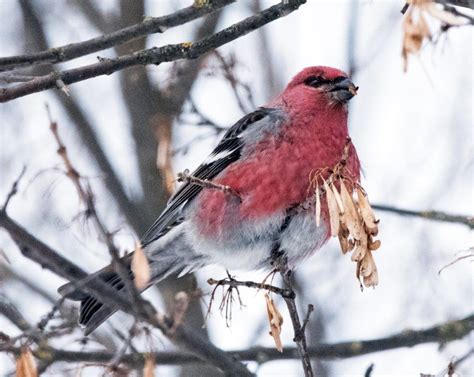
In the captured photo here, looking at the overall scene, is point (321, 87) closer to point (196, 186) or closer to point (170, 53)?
point (196, 186)

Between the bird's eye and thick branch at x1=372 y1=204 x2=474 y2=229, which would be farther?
the bird's eye

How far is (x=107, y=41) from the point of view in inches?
110

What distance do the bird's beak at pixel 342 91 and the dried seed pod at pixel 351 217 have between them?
1.87m

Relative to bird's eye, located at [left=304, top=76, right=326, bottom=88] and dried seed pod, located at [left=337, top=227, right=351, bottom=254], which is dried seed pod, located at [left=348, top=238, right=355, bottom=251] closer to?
dried seed pod, located at [left=337, top=227, right=351, bottom=254]

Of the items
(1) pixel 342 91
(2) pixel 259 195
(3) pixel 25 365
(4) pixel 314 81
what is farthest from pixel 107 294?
(4) pixel 314 81

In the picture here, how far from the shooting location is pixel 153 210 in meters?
5.61

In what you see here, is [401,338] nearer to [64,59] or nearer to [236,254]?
[236,254]

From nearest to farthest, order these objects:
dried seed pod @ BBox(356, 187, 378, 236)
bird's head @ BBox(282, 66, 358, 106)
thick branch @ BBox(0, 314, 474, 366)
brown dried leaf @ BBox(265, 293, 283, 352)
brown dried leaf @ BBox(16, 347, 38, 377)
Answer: dried seed pod @ BBox(356, 187, 378, 236) → brown dried leaf @ BBox(16, 347, 38, 377) → brown dried leaf @ BBox(265, 293, 283, 352) → thick branch @ BBox(0, 314, 474, 366) → bird's head @ BBox(282, 66, 358, 106)

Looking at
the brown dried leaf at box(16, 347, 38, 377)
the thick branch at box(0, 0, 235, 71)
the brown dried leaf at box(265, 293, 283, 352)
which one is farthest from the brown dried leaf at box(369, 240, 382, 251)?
the brown dried leaf at box(16, 347, 38, 377)

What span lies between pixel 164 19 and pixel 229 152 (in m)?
1.89

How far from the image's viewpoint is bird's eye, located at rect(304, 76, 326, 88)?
4.88 meters

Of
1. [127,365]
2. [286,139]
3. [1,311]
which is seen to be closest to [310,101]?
[286,139]

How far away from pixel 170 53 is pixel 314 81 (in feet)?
6.81

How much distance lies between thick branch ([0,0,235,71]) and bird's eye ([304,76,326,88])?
6.43 feet
